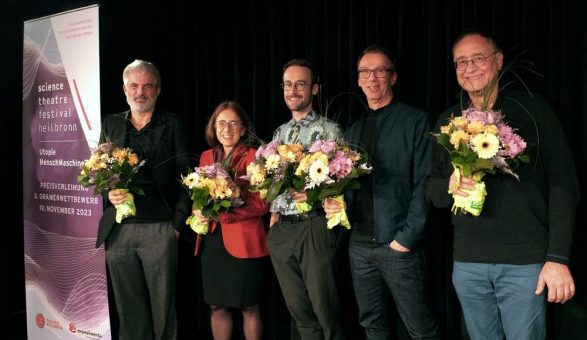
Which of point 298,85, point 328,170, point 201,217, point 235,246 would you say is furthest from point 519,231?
point 201,217

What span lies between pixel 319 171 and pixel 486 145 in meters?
0.79

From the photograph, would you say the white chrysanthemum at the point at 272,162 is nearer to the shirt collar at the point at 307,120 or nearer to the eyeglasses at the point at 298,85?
the shirt collar at the point at 307,120

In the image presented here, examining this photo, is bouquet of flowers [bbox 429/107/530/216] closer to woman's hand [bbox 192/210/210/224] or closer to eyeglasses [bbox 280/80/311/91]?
eyeglasses [bbox 280/80/311/91]

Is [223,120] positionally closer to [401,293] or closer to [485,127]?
[401,293]

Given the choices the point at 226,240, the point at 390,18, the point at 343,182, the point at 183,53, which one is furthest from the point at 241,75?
the point at 343,182

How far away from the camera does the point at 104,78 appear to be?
388 cm

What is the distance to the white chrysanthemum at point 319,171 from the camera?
7.69ft

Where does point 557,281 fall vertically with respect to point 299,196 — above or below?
below

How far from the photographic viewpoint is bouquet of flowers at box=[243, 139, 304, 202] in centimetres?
248

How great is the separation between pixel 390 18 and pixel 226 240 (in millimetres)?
1756

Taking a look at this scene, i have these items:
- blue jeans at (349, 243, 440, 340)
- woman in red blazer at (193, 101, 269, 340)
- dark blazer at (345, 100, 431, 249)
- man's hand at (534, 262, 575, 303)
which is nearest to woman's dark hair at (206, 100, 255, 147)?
woman in red blazer at (193, 101, 269, 340)

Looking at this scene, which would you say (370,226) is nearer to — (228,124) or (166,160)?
(228,124)

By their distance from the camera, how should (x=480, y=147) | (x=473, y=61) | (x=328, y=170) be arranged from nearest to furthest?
(x=480, y=147) < (x=473, y=61) < (x=328, y=170)

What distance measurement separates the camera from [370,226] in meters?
2.58
